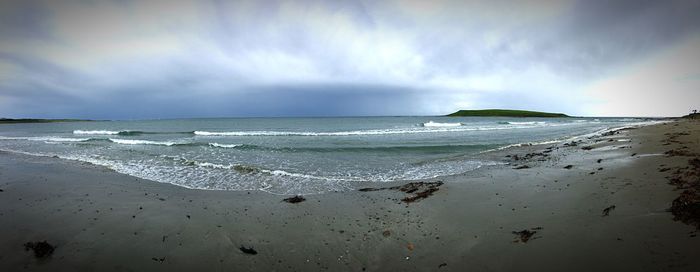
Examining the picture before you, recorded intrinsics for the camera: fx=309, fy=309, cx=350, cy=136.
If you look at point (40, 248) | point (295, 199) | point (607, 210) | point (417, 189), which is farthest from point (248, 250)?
point (607, 210)

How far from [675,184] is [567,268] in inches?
251

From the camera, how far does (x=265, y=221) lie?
7781 millimetres

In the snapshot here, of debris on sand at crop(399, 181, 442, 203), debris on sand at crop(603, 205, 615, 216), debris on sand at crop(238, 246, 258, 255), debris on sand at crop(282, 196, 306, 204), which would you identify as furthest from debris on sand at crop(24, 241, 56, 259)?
debris on sand at crop(603, 205, 615, 216)

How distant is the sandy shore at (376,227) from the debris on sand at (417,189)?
0.16 metres

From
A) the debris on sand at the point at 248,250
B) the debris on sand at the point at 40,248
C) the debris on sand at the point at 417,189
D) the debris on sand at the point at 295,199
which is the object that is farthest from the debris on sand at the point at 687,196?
the debris on sand at the point at 40,248

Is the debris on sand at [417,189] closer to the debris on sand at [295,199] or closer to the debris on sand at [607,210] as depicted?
the debris on sand at [295,199]

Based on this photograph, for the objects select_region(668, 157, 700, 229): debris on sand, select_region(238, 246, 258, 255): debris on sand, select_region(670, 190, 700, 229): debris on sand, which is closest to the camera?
select_region(670, 190, 700, 229): debris on sand

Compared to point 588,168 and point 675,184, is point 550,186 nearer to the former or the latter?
point 675,184

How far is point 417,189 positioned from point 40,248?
9.59 m

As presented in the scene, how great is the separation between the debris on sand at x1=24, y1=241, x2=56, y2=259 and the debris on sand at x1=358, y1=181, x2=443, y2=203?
8009 mm

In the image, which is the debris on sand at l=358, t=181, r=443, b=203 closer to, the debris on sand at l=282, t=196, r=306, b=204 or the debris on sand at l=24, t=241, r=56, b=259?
the debris on sand at l=282, t=196, r=306, b=204

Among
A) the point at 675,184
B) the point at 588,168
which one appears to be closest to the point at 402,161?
the point at 588,168

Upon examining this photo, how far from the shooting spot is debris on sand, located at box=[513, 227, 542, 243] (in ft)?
19.2

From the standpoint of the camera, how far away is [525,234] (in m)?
6.11
